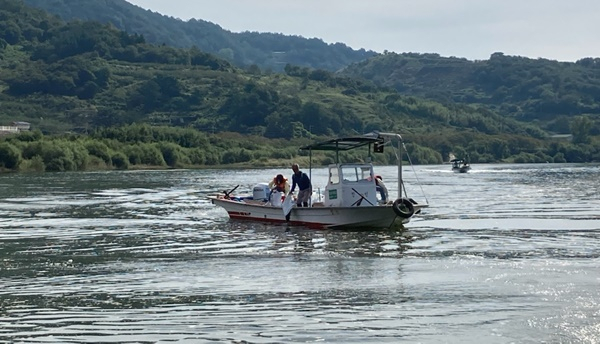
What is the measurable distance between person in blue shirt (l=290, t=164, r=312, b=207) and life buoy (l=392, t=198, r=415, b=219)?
466 centimetres

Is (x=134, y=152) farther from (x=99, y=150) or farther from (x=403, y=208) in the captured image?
(x=403, y=208)

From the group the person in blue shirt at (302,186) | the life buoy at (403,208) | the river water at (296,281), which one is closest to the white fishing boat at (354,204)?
the life buoy at (403,208)

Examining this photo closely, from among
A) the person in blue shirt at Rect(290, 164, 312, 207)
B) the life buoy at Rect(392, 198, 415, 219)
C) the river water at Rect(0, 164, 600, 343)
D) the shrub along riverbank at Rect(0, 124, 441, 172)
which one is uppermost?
the shrub along riverbank at Rect(0, 124, 441, 172)

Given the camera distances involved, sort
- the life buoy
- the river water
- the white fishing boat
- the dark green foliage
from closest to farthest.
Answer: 1. the river water
2. the life buoy
3. the white fishing boat
4. the dark green foliage

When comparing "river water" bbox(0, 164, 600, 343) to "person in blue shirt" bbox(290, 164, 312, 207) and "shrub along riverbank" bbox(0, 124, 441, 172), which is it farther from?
"shrub along riverbank" bbox(0, 124, 441, 172)

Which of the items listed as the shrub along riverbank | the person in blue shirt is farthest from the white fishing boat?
the shrub along riverbank

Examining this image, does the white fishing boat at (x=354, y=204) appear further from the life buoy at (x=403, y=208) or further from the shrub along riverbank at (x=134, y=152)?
the shrub along riverbank at (x=134, y=152)

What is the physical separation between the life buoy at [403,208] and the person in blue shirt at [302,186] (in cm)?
466

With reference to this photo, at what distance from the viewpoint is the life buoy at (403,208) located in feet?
132

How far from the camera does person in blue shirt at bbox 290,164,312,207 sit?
42.8 m

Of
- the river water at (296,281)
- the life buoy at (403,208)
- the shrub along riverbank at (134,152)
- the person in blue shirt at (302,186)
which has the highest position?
the shrub along riverbank at (134,152)

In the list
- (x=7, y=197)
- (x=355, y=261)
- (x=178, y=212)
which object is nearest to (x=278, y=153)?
(x=7, y=197)

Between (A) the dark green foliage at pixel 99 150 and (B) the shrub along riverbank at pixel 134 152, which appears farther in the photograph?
(A) the dark green foliage at pixel 99 150

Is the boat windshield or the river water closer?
the river water
